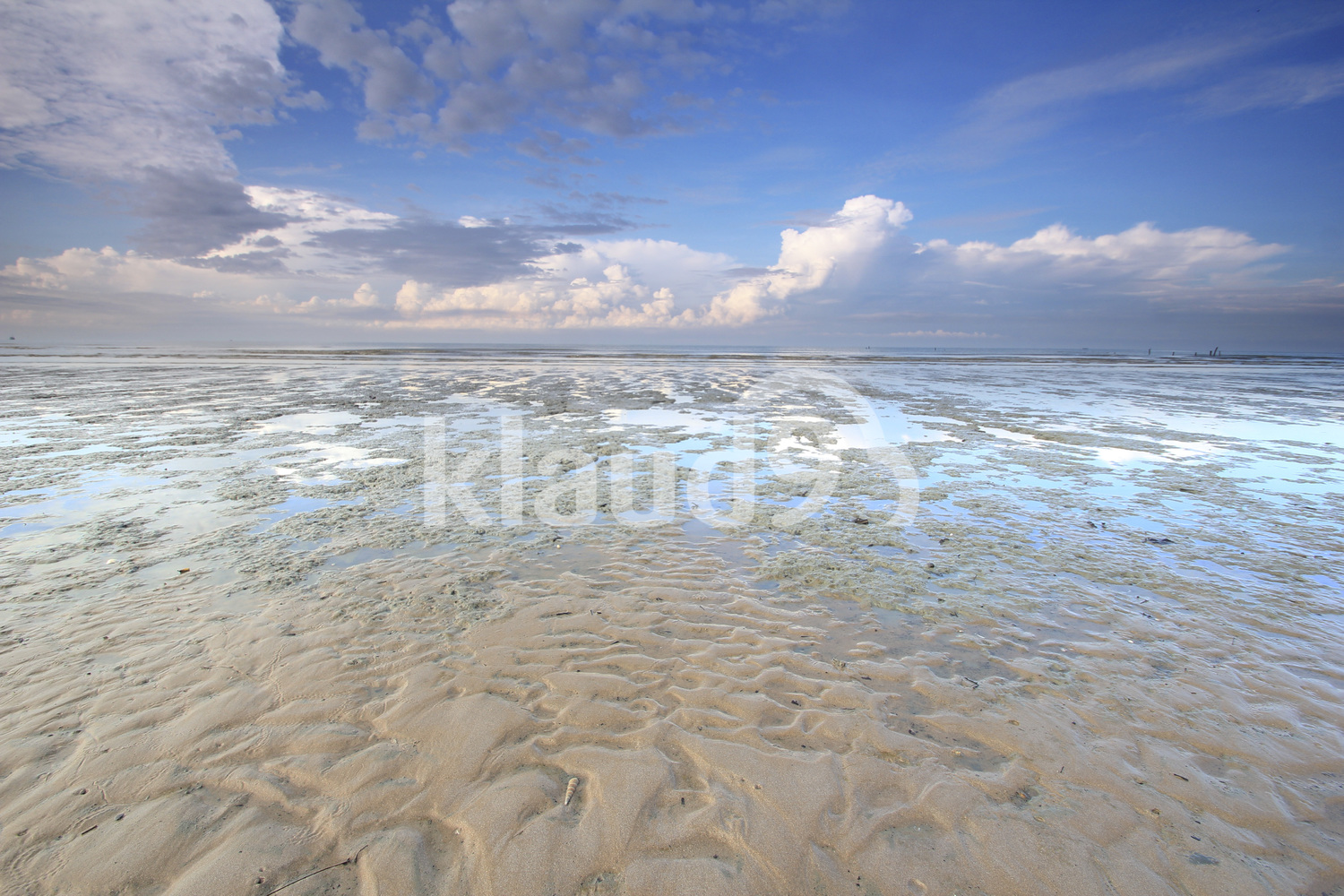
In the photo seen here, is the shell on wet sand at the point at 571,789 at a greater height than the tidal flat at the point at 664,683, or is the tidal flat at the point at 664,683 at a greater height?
the tidal flat at the point at 664,683

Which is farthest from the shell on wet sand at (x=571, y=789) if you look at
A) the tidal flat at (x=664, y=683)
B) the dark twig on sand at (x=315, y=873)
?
the dark twig on sand at (x=315, y=873)

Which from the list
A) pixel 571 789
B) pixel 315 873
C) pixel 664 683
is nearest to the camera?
pixel 315 873

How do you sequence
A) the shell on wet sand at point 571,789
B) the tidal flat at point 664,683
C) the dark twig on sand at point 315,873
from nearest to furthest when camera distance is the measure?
the dark twig on sand at point 315,873 < the tidal flat at point 664,683 < the shell on wet sand at point 571,789

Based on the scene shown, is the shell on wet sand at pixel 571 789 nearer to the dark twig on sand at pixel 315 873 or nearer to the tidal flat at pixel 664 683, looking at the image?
the tidal flat at pixel 664 683

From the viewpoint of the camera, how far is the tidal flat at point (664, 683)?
8.46ft

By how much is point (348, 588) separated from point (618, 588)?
2542 millimetres

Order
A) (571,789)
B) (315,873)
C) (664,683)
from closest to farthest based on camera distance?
(315,873) → (571,789) → (664,683)

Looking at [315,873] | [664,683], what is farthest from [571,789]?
[315,873]

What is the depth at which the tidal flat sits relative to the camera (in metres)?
2.58

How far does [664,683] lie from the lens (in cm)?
386

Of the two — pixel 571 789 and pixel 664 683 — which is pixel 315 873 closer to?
pixel 571 789

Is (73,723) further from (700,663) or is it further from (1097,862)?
(1097,862)

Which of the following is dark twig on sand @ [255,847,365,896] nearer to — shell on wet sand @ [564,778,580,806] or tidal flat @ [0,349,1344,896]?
tidal flat @ [0,349,1344,896]

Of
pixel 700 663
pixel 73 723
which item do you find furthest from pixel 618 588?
pixel 73 723
